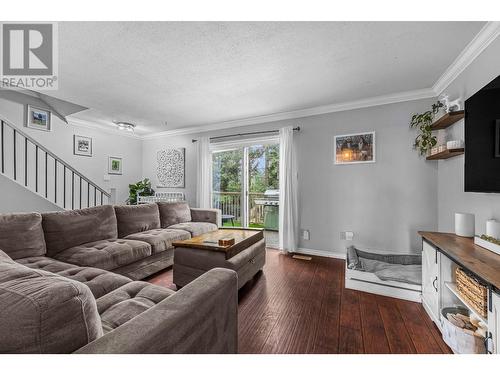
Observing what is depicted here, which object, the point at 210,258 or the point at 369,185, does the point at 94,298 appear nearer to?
the point at 210,258

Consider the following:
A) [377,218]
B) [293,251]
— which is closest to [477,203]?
[377,218]

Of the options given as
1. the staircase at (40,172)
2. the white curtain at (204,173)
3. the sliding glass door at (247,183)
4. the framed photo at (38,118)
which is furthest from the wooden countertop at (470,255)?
the framed photo at (38,118)

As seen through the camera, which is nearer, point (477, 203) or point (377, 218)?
point (477, 203)

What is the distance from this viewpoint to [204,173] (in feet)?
15.2

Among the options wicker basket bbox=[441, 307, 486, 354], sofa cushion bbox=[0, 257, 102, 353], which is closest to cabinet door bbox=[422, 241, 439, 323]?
wicker basket bbox=[441, 307, 486, 354]

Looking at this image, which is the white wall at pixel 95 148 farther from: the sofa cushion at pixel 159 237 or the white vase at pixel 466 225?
the white vase at pixel 466 225

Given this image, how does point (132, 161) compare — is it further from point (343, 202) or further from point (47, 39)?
point (343, 202)

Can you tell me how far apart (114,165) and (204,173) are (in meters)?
2.03

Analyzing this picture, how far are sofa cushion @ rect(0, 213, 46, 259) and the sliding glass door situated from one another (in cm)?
291

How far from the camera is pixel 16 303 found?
579 millimetres

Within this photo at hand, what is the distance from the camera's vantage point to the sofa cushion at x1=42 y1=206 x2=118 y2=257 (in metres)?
2.21

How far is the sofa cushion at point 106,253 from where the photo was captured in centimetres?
210

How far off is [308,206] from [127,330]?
3.29 metres

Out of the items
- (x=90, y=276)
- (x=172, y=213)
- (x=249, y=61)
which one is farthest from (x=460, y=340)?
(x=172, y=213)
